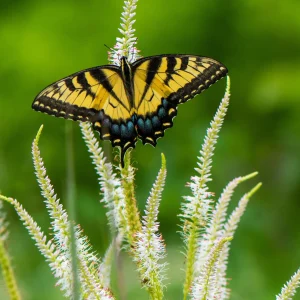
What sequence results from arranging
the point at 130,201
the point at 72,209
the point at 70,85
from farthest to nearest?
the point at 70,85 < the point at 130,201 < the point at 72,209

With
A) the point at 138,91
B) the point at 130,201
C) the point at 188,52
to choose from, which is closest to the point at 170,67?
the point at 138,91

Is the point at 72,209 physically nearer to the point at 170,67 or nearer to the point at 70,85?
the point at 70,85

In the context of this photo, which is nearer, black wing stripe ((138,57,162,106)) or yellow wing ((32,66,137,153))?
yellow wing ((32,66,137,153))

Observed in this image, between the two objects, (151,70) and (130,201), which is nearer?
(130,201)

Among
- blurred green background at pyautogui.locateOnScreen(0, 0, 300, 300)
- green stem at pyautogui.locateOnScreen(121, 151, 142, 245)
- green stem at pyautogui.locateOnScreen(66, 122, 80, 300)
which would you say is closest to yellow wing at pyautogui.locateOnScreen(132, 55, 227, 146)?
green stem at pyautogui.locateOnScreen(121, 151, 142, 245)

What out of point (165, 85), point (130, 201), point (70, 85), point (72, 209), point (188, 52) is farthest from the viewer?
point (188, 52)

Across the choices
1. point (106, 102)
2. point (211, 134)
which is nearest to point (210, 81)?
point (106, 102)

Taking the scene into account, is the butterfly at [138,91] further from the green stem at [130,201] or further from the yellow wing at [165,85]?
the green stem at [130,201]

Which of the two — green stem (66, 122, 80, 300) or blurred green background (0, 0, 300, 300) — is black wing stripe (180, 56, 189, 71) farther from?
blurred green background (0, 0, 300, 300)

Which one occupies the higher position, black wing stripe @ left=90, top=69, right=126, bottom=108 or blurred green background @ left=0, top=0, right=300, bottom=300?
black wing stripe @ left=90, top=69, right=126, bottom=108
